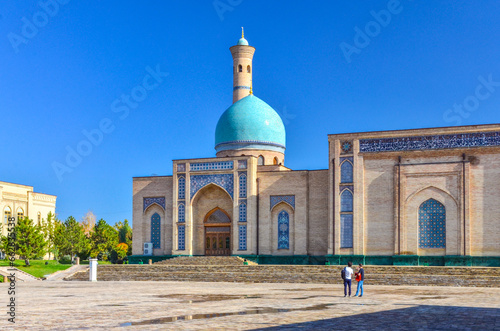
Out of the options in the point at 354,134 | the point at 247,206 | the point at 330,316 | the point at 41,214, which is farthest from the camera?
the point at 41,214

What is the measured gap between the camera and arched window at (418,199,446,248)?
26.2 m

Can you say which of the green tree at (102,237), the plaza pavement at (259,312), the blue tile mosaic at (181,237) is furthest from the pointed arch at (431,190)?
the green tree at (102,237)

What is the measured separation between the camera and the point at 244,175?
30531mm

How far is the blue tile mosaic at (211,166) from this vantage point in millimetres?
30922

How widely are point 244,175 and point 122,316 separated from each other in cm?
1990

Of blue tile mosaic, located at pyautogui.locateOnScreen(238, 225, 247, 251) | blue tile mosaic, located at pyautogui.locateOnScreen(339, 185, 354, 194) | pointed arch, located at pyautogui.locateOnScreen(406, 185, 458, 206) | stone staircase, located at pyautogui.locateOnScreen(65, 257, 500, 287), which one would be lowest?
stone staircase, located at pyautogui.locateOnScreen(65, 257, 500, 287)

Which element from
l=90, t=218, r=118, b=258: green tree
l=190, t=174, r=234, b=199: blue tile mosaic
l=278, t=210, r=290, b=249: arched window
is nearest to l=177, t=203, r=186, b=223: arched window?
l=190, t=174, r=234, b=199: blue tile mosaic

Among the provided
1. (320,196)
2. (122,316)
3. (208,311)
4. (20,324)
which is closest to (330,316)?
(208,311)

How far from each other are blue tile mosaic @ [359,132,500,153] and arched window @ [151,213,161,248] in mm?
11303

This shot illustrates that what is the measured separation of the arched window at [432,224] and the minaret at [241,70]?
14.3 m

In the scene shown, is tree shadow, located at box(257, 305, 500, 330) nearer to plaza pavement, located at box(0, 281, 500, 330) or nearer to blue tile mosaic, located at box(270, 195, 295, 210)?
plaza pavement, located at box(0, 281, 500, 330)

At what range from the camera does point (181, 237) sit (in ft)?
103

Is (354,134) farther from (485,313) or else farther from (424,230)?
(485,313)

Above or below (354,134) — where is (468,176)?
below
